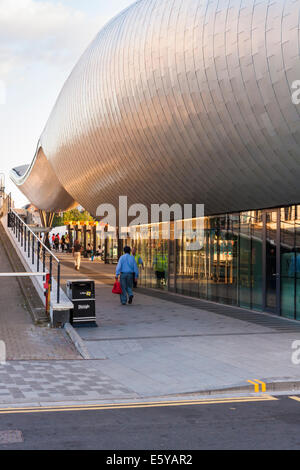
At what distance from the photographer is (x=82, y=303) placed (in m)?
13.5

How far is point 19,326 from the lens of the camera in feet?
42.9

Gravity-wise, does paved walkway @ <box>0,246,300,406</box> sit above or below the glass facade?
below

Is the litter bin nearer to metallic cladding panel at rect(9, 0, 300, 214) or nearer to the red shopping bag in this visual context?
the red shopping bag

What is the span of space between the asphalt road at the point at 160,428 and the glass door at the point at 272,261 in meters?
9.36

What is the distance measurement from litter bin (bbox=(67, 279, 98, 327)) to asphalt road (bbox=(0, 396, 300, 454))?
6214 mm

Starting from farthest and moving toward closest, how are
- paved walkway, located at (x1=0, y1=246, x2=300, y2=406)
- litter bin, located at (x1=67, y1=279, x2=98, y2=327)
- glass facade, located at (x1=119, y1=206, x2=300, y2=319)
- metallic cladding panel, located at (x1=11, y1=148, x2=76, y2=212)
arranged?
metallic cladding panel, located at (x1=11, y1=148, x2=76, y2=212), glass facade, located at (x1=119, y1=206, x2=300, y2=319), litter bin, located at (x1=67, y1=279, x2=98, y2=327), paved walkway, located at (x1=0, y1=246, x2=300, y2=406)

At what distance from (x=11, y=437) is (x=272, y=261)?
39.9ft

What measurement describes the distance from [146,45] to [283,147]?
22.5 ft

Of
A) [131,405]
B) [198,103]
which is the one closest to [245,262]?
[198,103]

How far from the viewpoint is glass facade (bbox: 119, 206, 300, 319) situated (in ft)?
53.3

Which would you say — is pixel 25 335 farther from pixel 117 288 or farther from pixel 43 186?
pixel 43 186

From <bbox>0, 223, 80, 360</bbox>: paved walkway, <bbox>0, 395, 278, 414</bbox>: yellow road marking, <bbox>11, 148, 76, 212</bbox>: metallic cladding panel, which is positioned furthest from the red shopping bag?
<bbox>11, 148, 76, 212</bbox>: metallic cladding panel

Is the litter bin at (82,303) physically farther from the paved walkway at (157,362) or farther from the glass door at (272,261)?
the glass door at (272,261)
